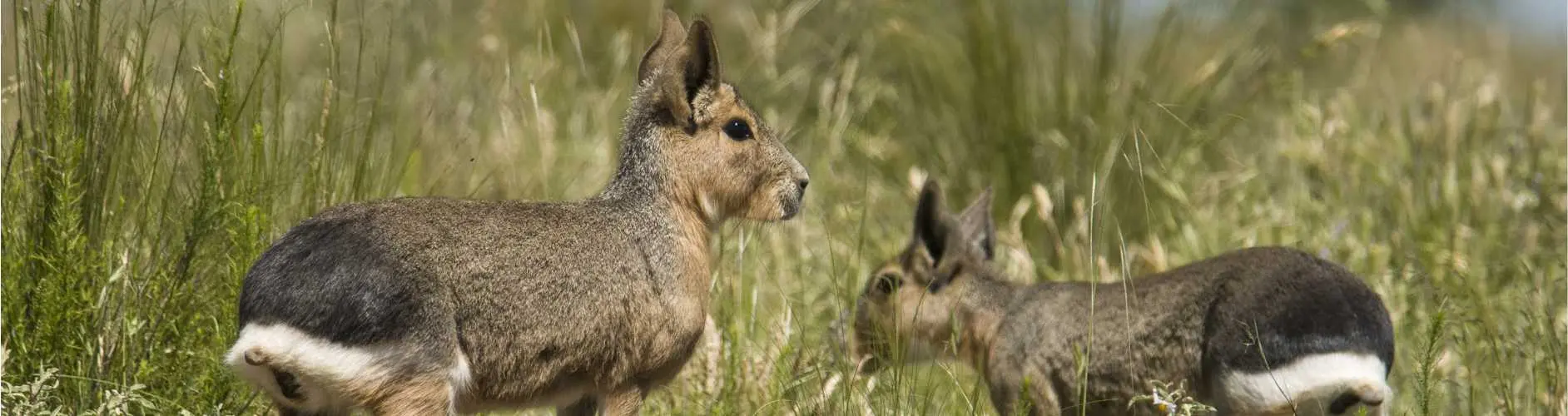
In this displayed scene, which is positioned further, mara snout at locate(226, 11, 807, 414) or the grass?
the grass

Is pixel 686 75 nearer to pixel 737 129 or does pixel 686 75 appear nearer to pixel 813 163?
pixel 737 129

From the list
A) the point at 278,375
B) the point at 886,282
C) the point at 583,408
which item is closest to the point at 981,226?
the point at 886,282

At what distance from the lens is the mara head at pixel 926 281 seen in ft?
19.0

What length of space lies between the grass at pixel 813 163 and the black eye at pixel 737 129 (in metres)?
0.43

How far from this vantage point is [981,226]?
237 inches

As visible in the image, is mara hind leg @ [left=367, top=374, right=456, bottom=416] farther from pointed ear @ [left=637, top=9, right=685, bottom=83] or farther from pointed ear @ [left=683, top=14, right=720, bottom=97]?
pointed ear @ [left=637, top=9, right=685, bottom=83]

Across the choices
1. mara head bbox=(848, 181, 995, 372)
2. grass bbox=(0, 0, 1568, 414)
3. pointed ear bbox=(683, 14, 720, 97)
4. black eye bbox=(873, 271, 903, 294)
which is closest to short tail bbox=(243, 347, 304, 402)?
grass bbox=(0, 0, 1568, 414)

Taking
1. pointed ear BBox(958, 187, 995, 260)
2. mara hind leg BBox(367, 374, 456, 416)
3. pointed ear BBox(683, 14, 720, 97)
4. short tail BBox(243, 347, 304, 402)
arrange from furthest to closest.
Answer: pointed ear BBox(958, 187, 995, 260)
pointed ear BBox(683, 14, 720, 97)
mara hind leg BBox(367, 374, 456, 416)
short tail BBox(243, 347, 304, 402)

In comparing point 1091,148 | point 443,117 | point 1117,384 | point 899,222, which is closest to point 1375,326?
point 1117,384

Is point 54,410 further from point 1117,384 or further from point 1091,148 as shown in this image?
point 1091,148

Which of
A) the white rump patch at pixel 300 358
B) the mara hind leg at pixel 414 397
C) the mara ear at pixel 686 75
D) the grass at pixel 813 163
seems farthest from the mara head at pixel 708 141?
the white rump patch at pixel 300 358

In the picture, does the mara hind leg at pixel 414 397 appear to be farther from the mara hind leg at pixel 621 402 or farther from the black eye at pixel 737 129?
the black eye at pixel 737 129

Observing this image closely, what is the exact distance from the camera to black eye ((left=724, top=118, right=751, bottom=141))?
15.6 ft

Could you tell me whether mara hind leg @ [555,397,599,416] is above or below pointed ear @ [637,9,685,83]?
below
